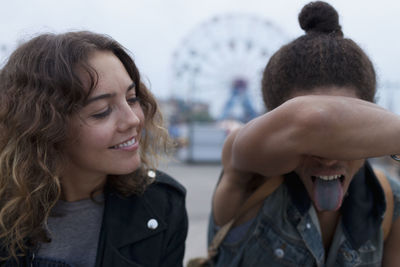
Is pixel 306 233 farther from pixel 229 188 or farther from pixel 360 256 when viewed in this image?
pixel 229 188

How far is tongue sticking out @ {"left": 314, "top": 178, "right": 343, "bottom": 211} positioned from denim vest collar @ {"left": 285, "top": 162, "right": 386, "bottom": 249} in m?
0.16

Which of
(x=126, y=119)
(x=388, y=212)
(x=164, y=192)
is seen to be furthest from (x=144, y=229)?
(x=388, y=212)

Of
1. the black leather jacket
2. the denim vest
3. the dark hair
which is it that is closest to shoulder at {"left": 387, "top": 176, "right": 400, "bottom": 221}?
the denim vest

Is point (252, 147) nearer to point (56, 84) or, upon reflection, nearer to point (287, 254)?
point (287, 254)

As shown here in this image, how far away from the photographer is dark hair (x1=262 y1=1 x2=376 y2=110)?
116 cm

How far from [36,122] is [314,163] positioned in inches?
38.1

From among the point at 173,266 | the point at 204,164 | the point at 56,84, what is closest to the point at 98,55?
the point at 56,84

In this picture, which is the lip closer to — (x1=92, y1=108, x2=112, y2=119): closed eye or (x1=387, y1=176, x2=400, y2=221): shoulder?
(x1=92, y1=108, x2=112, y2=119): closed eye

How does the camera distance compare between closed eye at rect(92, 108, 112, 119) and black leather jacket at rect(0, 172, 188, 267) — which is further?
black leather jacket at rect(0, 172, 188, 267)

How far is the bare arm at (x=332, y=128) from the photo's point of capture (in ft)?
3.16

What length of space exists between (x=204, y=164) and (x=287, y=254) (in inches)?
418

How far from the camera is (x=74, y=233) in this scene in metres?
1.39

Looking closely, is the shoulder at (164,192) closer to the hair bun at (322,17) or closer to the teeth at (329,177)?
the teeth at (329,177)

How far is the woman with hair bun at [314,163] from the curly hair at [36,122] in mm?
613
